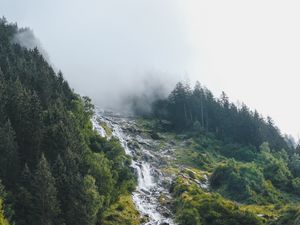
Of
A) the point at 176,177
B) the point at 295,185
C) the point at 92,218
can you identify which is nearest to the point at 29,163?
the point at 92,218

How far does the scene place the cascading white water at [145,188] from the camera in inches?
3752

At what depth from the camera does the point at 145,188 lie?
119 m

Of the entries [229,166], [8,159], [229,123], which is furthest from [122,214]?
[229,123]

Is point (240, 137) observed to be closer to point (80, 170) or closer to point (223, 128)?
point (223, 128)

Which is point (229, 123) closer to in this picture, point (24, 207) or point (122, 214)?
point (122, 214)

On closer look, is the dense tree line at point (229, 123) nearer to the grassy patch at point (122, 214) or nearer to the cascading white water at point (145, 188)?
the cascading white water at point (145, 188)

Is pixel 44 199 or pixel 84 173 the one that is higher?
pixel 84 173

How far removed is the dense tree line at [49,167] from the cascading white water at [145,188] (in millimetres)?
6422

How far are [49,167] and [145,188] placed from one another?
4966 centimetres

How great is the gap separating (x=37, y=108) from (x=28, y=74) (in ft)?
108

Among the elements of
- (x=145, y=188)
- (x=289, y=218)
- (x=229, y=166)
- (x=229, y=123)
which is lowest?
(x=289, y=218)

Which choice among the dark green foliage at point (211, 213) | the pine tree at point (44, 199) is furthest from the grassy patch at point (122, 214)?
the pine tree at point (44, 199)

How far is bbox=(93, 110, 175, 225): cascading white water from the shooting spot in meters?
95.3

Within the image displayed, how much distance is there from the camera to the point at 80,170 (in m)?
81.5
